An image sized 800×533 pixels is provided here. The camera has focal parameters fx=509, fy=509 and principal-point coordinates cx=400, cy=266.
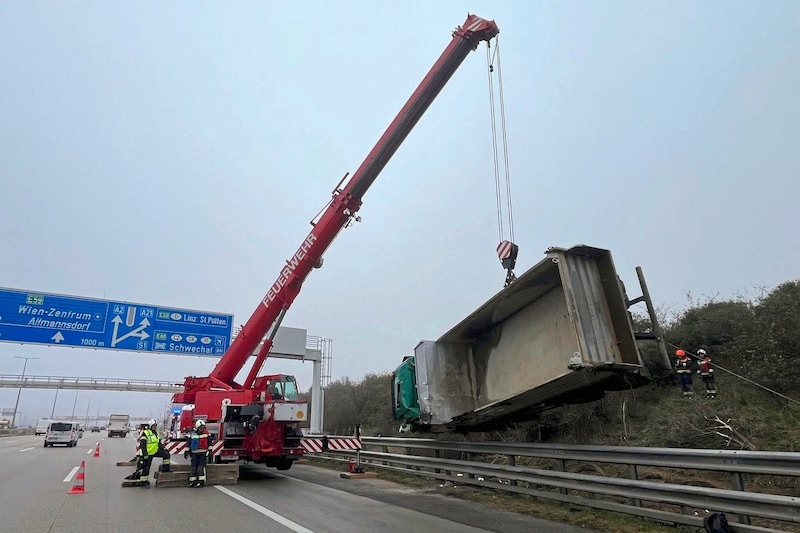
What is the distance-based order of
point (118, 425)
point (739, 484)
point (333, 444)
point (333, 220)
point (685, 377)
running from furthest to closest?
point (118, 425)
point (333, 444)
point (333, 220)
point (685, 377)
point (739, 484)

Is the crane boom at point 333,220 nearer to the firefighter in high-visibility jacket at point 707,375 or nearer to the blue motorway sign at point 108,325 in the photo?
the blue motorway sign at point 108,325

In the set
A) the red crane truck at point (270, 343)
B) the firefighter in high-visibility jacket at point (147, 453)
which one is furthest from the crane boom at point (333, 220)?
the firefighter in high-visibility jacket at point (147, 453)

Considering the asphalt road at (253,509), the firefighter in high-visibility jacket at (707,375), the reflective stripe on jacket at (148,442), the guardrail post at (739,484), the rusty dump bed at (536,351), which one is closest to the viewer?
the guardrail post at (739,484)

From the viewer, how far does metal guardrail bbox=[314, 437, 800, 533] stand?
15.6 feet

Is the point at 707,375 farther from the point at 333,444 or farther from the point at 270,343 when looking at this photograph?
the point at 270,343

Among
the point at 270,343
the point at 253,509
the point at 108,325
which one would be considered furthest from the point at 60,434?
the point at 253,509

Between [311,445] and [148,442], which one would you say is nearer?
[148,442]

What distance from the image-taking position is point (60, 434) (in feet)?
96.1

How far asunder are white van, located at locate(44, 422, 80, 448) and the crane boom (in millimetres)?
20209

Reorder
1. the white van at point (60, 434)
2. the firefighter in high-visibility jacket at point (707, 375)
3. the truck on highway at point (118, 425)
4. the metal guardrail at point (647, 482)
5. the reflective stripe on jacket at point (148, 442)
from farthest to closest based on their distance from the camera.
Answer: the truck on highway at point (118, 425)
the white van at point (60, 434)
the firefighter in high-visibility jacket at point (707, 375)
the reflective stripe on jacket at point (148, 442)
the metal guardrail at point (647, 482)

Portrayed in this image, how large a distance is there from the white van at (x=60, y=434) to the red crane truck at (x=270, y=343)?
21162mm

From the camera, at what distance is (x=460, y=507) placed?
7.80m

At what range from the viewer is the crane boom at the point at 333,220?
10.7 meters

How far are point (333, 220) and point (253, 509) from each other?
267 inches
